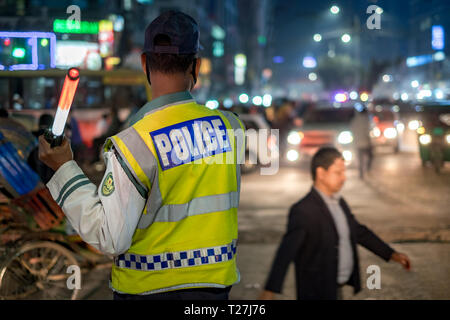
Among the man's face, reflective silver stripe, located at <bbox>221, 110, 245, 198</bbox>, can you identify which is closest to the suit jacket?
the man's face

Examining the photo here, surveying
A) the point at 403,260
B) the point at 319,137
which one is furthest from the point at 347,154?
the point at 403,260

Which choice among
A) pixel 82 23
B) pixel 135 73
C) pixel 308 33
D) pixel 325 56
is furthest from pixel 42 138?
pixel 308 33

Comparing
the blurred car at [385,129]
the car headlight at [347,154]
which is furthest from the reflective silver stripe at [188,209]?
the blurred car at [385,129]

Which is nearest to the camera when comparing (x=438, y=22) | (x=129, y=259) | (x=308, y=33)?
(x=129, y=259)

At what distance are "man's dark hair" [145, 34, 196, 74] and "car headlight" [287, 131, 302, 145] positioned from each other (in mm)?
18796

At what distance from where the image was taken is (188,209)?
256cm

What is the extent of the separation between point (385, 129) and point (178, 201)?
991 inches

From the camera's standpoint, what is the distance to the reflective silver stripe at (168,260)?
254cm

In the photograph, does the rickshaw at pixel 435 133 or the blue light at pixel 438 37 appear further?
the blue light at pixel 438 37

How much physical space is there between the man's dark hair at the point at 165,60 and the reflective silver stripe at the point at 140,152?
Answer: 0.29 meters

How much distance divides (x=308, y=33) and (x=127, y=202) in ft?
542

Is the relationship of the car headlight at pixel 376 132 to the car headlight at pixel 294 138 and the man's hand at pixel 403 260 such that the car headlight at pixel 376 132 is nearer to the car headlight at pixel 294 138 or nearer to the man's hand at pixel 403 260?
the car headlight at pixel 294 138
